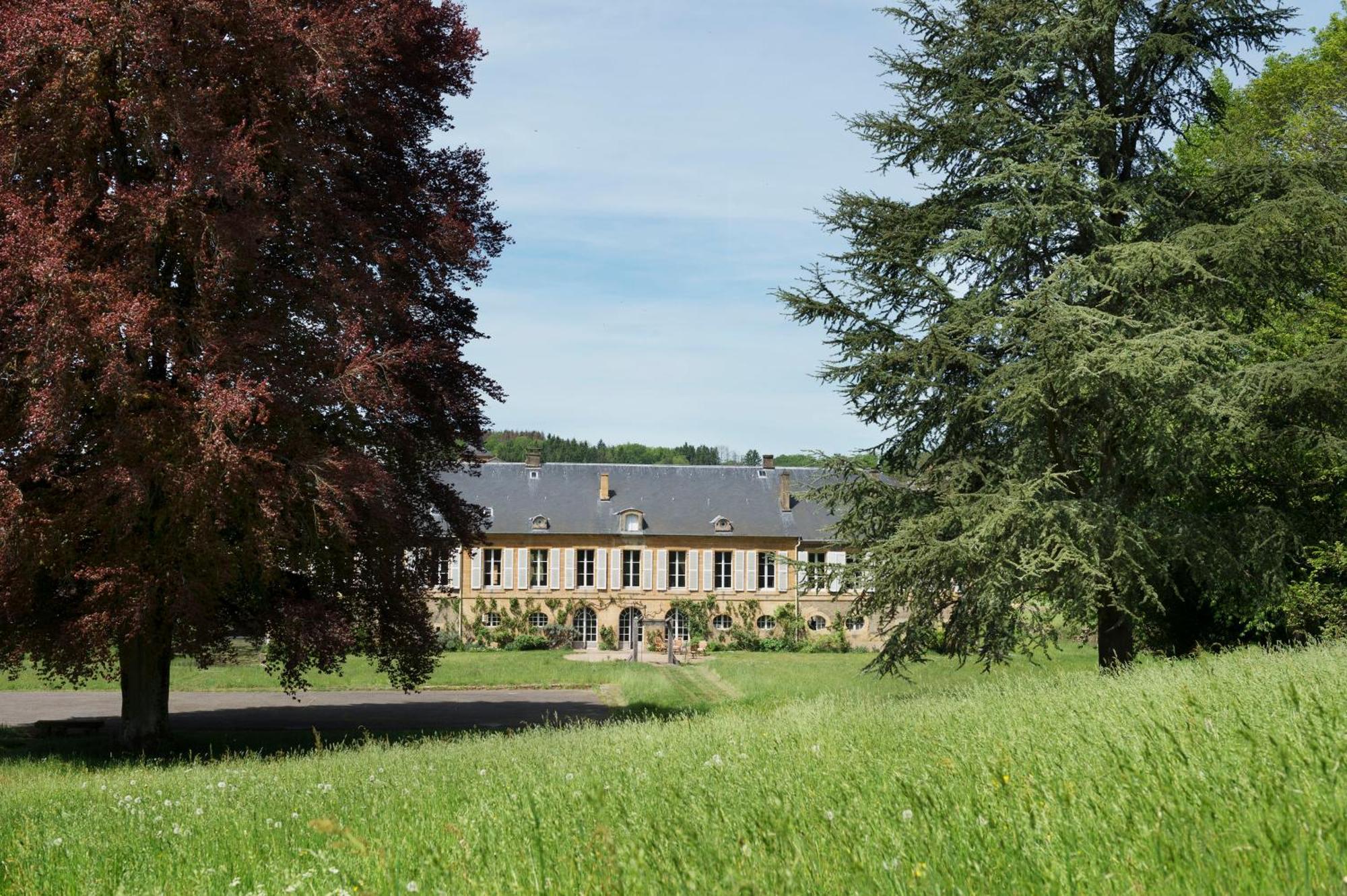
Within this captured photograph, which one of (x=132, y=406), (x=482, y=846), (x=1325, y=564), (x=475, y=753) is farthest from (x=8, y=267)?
(x=1325, y=564)

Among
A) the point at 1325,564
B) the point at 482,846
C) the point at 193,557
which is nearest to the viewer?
the point at 482,846

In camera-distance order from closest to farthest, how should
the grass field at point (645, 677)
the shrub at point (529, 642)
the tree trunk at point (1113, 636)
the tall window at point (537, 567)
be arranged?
1. the tree trunk at point (1113, 636)
2. the grass field at point (645, 677)
3. the shrub at point (529, 642)
4. the tall window at point (537, 567)

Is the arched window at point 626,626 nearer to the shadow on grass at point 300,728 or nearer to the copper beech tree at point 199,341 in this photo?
the shadow on grass at point 300,728

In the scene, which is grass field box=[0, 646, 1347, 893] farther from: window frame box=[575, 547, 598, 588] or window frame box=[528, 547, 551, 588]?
window frame box=[575, 547, 598, 588]

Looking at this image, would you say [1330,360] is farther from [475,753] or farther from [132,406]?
[132,406]

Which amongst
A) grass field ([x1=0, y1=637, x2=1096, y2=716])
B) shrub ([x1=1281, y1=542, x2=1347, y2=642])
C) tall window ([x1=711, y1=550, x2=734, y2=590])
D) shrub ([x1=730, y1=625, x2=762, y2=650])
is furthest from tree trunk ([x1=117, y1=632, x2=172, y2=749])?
tall window ([x1=711, y1=550, x2=734, y2=590])

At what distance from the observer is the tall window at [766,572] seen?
4619 centimetres

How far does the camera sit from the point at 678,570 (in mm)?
46688

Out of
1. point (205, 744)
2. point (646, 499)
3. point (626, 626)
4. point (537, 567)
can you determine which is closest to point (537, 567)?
point (537, 567)

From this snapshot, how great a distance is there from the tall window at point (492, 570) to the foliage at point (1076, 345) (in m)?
32.5

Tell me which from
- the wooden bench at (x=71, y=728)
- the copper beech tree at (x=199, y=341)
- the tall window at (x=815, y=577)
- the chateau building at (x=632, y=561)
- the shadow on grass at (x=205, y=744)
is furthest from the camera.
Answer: the chateau building at (x=632, y=561)

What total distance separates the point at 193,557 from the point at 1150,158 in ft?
46.3

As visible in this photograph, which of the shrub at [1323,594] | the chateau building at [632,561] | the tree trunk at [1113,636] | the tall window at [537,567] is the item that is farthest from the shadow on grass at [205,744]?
the tall window at [537,567]

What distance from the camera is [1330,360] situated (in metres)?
13.1
